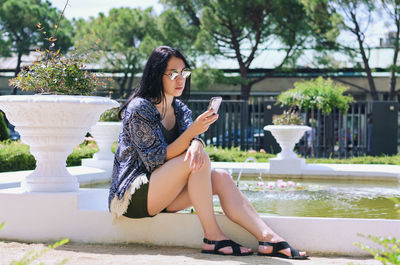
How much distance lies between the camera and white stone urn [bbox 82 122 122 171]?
6.44 metres

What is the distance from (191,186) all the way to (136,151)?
1.24 feet

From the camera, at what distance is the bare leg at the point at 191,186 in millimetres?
2816

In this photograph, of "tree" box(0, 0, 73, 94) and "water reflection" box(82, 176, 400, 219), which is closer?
"water reflection" box(82, 176, 400, 219)

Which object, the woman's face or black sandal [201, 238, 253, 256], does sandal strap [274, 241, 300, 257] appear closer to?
black sandal [201, 238, 253, 256]

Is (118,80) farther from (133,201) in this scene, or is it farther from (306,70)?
(133,201)

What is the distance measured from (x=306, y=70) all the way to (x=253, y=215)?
19896mm

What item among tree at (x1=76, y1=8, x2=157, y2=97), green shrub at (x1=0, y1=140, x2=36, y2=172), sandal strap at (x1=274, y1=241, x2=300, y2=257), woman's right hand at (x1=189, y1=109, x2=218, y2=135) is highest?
tree at (x1=76, y1=8, x2=157, y2=97)

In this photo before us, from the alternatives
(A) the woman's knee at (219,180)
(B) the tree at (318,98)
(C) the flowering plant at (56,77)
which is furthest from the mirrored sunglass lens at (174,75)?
(B) the tree at (318,98)

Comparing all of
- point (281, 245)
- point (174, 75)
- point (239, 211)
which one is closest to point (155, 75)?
point (174, 75)

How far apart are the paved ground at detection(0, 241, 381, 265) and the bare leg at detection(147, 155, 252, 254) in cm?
16

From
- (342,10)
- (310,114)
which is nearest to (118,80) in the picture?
(342,10)

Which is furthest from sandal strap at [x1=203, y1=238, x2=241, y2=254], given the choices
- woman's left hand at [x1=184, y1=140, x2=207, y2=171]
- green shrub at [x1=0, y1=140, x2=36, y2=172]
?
green shrub at [x1=0, y1=140, x2=36, y2=172]

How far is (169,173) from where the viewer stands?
2.84 m

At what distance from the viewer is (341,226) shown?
292cm
